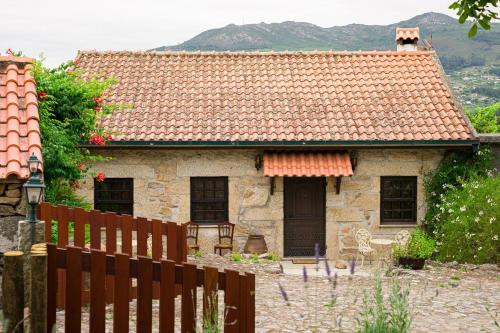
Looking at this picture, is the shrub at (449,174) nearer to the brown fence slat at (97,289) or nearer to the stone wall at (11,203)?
the stone wall at (11,203)

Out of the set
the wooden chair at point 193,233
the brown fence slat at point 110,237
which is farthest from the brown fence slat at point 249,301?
the wooden chair at point 193,233

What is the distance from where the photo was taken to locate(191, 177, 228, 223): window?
14.0 metres

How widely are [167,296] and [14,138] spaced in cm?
280

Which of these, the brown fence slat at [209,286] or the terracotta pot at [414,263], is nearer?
the brown fence slat at [209,286]

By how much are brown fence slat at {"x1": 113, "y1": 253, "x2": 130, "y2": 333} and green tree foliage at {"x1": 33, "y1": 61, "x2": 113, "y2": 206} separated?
447cm

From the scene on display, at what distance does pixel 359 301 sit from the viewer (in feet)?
27.7

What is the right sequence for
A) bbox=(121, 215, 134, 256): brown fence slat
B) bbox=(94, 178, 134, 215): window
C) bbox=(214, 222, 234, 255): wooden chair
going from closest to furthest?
1. bbox=(121, 215, 134, 256): brown fence slat
2. bbox=(214, 222, 234, 255): wooden chair
3. bbox=(94, 178, 134, 215): window

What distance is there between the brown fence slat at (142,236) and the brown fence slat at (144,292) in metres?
2.36

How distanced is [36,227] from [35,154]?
1.30 meters

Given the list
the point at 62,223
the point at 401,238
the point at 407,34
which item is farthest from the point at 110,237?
the point at 407,34

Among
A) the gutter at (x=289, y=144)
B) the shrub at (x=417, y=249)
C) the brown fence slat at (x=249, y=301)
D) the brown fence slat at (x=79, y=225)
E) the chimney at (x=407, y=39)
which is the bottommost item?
the shrub at (x=417, y=249)

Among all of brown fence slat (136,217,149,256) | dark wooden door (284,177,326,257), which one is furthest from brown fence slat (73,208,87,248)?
dark wooden door (284,177,326,257)

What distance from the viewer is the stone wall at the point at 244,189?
543 inches

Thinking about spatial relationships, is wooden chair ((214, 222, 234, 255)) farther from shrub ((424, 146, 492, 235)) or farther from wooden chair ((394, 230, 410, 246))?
shrub ((424, 146, 492, 235))
